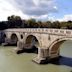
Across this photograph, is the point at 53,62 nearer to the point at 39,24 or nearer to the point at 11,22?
the point at 39,24

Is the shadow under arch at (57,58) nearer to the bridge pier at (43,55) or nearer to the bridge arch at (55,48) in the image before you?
the bridge arch at (55,48)

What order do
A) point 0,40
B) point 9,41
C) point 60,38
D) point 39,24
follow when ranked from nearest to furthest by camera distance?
point 60,38
point 9,41
point 0,40
point 39,24

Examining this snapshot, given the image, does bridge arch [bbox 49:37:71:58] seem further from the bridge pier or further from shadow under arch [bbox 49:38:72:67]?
the bridge pier

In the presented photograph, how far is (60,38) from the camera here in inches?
624

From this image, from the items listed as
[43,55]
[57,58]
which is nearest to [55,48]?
[57,58]

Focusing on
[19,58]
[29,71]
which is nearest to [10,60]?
[19,58]

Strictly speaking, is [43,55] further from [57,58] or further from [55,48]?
[57,58]

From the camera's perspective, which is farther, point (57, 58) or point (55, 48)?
point (57, 58)

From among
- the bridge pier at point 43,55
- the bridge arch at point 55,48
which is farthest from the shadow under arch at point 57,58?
the bridge pier at point 43,55

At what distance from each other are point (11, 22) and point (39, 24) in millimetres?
7284

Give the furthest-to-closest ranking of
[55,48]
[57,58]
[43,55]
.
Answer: [57,58]
[55,48]
[43,55]

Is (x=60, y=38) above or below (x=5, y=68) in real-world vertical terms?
above

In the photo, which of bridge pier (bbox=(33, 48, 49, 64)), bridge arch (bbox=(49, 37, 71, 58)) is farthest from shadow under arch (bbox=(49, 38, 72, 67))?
bridge pier (bbox=(33, 48, 49, 64))

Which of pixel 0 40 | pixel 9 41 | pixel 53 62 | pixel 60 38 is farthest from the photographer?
pixel 0 40
